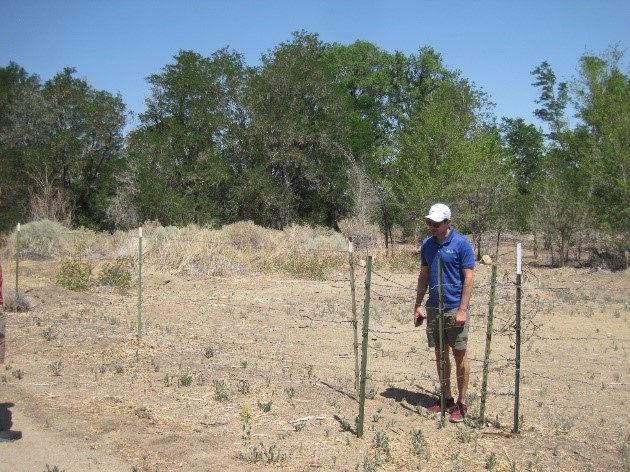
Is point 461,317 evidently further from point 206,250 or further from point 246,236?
point 246,236

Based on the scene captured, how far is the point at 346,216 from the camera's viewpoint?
34.9 metres

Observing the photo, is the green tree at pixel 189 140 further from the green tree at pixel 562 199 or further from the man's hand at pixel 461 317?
the man's hand at pixel 461 317

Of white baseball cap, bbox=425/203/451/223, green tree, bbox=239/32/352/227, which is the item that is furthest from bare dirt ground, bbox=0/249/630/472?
green tree, bbox=239/32/352/227

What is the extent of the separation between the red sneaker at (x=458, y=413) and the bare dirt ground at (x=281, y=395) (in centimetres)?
10

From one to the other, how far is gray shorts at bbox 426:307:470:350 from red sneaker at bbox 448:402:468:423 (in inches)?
21.6

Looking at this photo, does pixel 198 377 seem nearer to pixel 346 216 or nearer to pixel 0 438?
pixel 0 438

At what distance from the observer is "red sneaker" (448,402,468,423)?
19.7 feet

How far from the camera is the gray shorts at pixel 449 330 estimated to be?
5934mm

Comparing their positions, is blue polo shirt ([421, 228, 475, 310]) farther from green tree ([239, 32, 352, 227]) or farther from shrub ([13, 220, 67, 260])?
green tree ([239, 32, 352, 227])

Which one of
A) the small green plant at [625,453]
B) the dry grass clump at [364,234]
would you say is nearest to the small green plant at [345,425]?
the small green plant at [625,453]

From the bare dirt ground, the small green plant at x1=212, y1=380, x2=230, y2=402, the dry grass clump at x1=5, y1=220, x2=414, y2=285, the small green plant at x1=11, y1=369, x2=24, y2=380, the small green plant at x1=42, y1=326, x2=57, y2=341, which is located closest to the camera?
the bare dirt ground

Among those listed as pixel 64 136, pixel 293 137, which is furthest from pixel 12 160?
pixel 293 137

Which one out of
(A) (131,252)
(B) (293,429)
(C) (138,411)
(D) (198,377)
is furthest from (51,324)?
(A) (131,252)

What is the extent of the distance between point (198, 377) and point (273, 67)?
1096 inches
